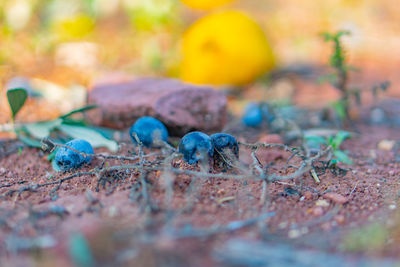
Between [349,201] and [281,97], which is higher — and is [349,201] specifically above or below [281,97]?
below

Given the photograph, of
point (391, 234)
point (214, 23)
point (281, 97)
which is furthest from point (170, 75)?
point (391, 234)

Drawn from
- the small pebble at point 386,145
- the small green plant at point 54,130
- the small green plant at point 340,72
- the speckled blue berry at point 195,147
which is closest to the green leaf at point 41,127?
the small green plant at point 54,130

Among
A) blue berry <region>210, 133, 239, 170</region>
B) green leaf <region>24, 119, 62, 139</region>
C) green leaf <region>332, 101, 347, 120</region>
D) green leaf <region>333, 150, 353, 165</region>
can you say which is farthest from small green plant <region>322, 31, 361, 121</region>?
green leaf <region>24, 119, 62, 139</region>

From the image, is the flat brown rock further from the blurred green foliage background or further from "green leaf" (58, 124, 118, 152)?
the blurred green foliage background

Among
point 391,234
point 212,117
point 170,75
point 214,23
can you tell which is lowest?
point 391,234

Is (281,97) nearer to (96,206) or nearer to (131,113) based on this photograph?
(131,113)

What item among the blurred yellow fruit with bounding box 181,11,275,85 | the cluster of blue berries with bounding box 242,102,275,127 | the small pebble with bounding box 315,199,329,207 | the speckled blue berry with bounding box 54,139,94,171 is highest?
the blurred yellow fruit with bounding box 181,11,275,85
